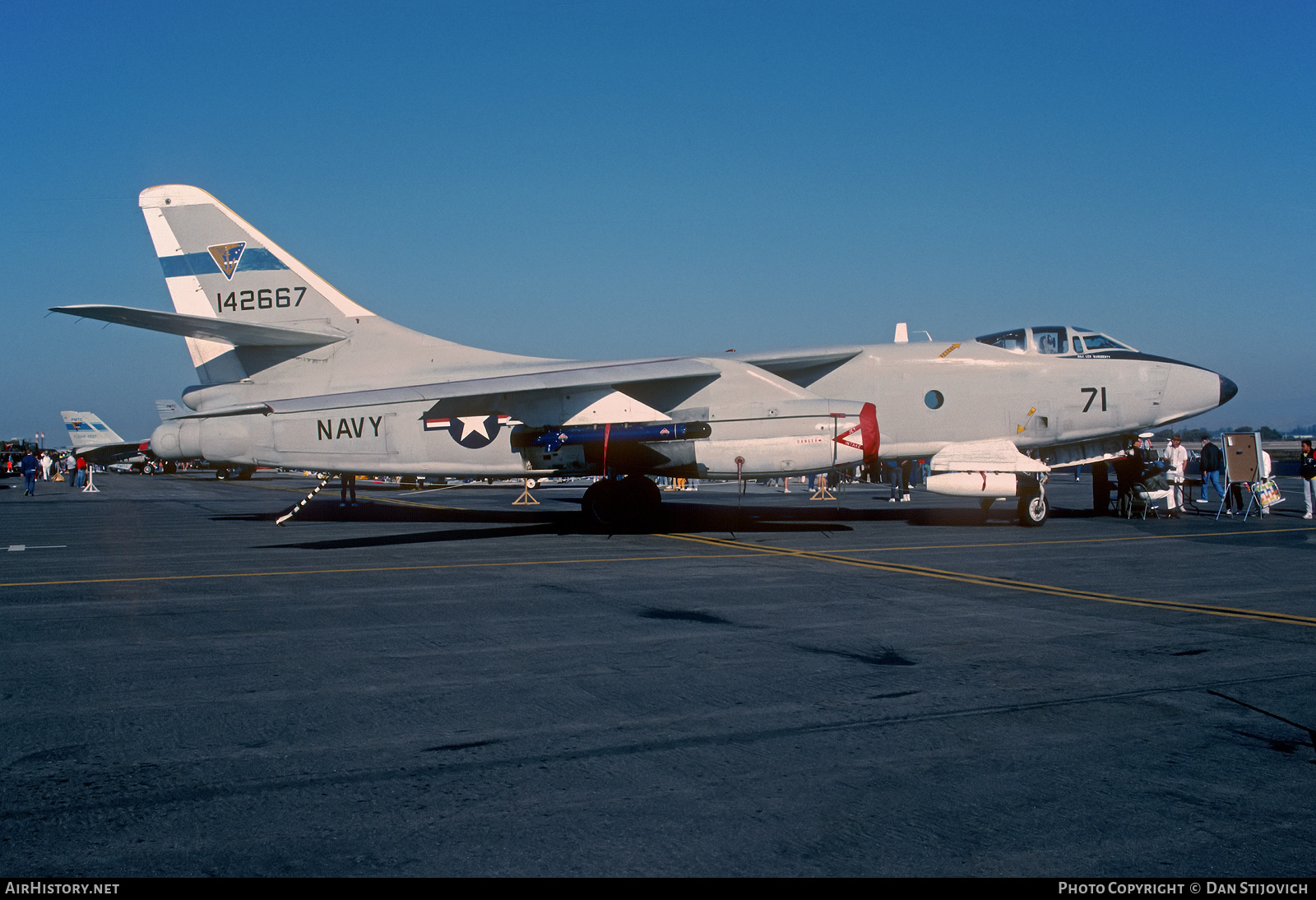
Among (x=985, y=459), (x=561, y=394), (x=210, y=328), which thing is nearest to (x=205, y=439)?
(x=210, y=328)

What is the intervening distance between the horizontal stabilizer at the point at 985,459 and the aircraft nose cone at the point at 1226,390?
3.53 metres

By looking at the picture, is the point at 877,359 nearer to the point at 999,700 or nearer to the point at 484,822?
the point at 999,700

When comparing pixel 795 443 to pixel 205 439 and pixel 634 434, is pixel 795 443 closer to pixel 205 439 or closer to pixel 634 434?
pixel 634 434

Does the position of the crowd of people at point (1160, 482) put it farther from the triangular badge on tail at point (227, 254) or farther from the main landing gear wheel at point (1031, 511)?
the triangular badge on tail at point (227, 254)

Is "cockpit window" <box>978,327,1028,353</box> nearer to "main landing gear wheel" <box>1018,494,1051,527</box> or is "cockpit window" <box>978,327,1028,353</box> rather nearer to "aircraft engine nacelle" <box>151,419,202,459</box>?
"main landing gear wheel" <box>1018,494,1051,527</box>

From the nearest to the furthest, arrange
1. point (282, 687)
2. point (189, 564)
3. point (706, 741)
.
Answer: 1. point (706, 741)
2. point (282, 687)
3. point (189, 564)

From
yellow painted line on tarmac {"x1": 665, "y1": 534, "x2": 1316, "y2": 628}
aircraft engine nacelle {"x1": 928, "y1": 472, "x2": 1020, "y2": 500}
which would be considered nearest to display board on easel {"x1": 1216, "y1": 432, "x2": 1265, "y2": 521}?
aircraft engine nacelle {"x1": 928, "y1": 472, "x2": 1020, "y2": 500}

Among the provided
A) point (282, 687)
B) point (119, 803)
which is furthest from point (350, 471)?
point (119, 803)

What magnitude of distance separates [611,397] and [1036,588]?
820 centimetres

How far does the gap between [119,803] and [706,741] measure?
8.70ft

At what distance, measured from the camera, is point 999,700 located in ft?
17.6

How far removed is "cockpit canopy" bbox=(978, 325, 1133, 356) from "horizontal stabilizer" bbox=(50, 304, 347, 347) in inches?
504

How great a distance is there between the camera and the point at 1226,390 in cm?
1650

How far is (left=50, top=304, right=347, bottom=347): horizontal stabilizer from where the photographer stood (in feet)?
46.0
